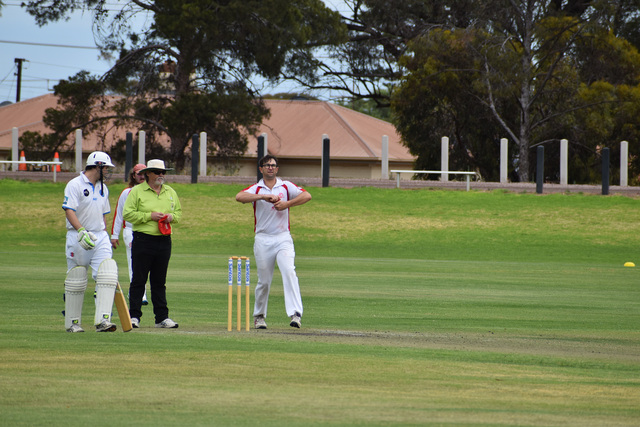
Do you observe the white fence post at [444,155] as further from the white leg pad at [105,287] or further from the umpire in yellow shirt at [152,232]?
the white leg pad at [105,287]

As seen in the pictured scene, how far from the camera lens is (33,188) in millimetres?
36125

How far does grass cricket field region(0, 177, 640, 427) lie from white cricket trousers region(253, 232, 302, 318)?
342 mm

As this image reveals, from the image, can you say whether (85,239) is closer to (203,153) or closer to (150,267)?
(150,267)

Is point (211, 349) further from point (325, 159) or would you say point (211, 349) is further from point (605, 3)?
point (605, 3)

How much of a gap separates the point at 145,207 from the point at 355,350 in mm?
3043

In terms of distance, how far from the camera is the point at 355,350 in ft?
30.5

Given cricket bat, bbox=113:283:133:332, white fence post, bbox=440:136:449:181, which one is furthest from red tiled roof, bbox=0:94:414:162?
cricket bat, bbox=113:283:133:332

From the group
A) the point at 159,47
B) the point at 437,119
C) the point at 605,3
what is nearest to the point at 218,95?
the point at 159,47

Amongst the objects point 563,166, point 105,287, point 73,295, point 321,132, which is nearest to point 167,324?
point 105,287

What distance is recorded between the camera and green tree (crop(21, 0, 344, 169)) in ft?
151

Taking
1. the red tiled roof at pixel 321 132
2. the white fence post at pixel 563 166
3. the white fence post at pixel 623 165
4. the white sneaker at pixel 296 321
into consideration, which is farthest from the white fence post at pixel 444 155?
the white sneaker at pixel 296 321

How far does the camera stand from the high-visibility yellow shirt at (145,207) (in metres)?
10.6

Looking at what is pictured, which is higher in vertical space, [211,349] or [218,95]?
[218,95]

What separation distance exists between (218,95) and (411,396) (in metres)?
40.9
